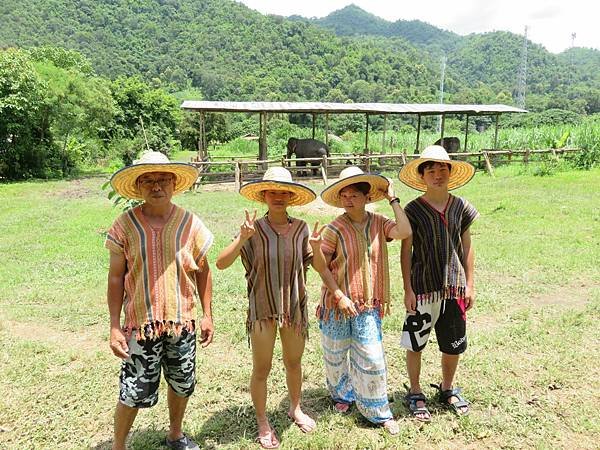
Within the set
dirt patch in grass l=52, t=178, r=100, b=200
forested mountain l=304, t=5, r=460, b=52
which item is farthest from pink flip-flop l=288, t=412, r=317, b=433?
forested mountain l=304, t=5, r=460, b=52

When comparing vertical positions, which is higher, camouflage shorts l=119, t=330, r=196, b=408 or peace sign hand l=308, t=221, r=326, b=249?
peace sign hand l=308, t=221, r=326, b=249

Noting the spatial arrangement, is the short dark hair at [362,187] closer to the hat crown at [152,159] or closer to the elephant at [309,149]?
the hat crown at [152,159]

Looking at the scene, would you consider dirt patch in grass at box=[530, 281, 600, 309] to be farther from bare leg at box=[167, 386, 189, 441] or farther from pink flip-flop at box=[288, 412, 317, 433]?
bare leg at box=[167, 386, 189, 441]

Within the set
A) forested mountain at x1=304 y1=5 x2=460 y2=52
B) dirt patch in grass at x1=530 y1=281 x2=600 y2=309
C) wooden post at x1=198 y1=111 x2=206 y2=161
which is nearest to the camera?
dirt patch in grass at x1=530 y1=281 x2=600 y2=309

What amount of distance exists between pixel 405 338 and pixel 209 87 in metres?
69.2

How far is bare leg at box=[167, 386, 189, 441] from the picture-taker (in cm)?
247

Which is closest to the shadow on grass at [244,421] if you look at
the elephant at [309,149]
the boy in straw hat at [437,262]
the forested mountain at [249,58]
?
the boy in straw hat at [437,262]

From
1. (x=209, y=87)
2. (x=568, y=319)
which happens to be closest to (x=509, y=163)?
(x=568, y=319)

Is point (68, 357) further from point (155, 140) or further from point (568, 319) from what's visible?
point (155, 140)

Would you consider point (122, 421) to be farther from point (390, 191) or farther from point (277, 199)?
point (390, 191)

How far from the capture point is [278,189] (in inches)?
A: 97.3

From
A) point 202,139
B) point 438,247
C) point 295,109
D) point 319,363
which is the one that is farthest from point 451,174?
point 295,109

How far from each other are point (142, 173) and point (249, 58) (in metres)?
82.4

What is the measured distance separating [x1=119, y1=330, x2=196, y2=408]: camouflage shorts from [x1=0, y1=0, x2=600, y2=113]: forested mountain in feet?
179
